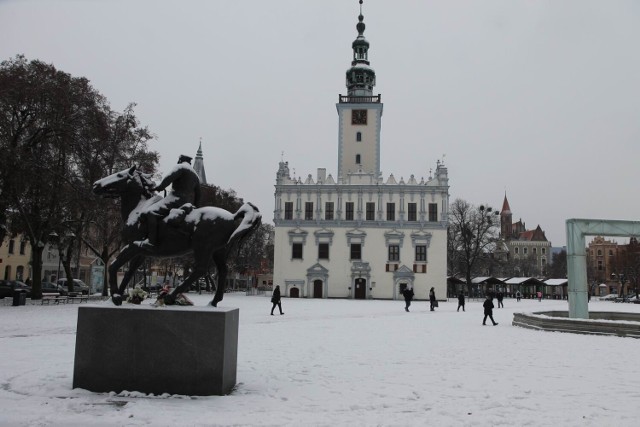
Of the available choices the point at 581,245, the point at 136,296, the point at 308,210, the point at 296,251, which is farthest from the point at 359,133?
the point at 136,296

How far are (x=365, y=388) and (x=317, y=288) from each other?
45.7 m

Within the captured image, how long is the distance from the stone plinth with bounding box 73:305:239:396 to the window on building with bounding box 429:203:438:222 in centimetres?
4785

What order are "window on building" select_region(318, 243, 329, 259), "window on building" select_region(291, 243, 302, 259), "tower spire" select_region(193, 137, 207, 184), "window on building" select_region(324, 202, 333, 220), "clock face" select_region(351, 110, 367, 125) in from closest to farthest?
"window on building" select_region(318, 243, 329, 259)
"window on building" select_region(291, 243, 302, 259)
"window on building" select_region(324, 202, 333, 220)
"clock face" select_region(351, 110, 367, 125)
"tower spire" select_region(193, 137, 207, 184)

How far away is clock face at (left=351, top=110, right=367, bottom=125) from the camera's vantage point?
5866 cm

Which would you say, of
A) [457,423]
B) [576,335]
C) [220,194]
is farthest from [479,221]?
[457,423]

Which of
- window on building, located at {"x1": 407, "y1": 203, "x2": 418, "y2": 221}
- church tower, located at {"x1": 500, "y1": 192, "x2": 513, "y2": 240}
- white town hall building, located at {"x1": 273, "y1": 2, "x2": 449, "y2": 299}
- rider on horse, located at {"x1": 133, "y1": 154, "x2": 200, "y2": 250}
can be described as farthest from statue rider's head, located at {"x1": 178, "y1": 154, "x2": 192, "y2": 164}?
church tower, located at {"x1": 500, "y1": 192, "x2": 513, "y2": 240}

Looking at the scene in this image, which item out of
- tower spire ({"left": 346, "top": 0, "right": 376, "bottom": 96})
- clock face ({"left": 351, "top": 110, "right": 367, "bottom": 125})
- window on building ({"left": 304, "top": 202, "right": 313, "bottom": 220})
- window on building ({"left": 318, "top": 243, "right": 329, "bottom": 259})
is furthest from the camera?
tower spire ({"left": 346, "top": 0, "right": 376, "bottom": 96})

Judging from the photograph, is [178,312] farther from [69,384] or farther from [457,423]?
[457,423]

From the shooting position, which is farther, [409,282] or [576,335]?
[409,282]

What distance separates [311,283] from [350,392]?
45886 mm

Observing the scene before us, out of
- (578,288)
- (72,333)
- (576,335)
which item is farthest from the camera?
(578,288)

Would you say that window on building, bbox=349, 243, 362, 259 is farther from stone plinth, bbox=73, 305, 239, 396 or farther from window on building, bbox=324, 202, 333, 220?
stone plinth, bbox=73, 305, 239, 396

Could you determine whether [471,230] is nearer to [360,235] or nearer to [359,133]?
[360,235]

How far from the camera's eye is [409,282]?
51.9 m
